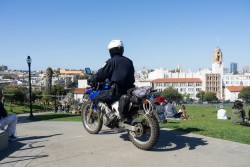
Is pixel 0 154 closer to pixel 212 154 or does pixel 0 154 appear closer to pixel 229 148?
pixel 212 154

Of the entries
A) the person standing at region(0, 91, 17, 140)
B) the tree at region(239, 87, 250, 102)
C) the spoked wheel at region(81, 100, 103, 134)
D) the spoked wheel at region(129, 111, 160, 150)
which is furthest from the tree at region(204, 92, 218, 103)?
the spoked wheel at region(129, 111, 160, 150)

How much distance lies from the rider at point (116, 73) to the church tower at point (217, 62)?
18604cm

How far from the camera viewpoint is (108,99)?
21.4 ft

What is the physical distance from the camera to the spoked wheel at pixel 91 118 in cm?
721

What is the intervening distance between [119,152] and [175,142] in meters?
1.28

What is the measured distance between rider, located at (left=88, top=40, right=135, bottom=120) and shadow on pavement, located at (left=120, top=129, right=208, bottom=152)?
988mm

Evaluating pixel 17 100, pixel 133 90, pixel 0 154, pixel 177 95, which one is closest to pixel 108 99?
pixel 133 90

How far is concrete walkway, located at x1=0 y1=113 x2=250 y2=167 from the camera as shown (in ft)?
15.9

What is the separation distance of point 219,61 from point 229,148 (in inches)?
7564

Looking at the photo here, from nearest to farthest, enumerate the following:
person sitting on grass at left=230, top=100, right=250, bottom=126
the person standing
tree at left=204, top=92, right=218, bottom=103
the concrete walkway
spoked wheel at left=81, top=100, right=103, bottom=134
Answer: the concrete walkway
the person standing
spoked wheel at left=81, top=100, right=103, bottom=134
person sitting on grass at left=230, top=100, right=250, bottom=126
tree at left=204, top=92, right=218, bottom=103

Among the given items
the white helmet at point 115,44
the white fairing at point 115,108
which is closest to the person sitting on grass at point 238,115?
the white fairing at point 115,108

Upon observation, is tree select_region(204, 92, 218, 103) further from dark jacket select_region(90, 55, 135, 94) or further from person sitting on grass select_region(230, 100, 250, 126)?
dark jacket select_region(90, 55, 135, 94)

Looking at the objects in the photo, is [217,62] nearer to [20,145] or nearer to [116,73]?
[116,73]

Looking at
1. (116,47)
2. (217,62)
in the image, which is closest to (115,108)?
(116,47)
